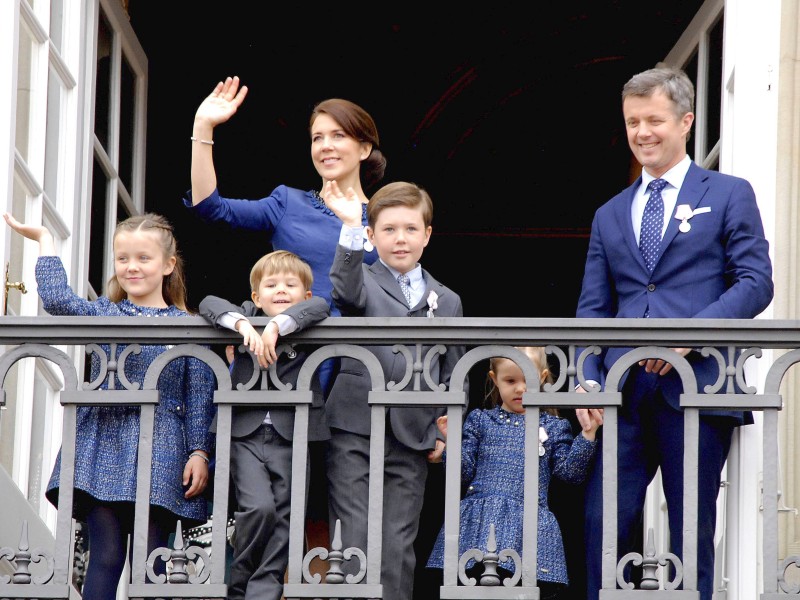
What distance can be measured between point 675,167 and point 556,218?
5534 millimetres

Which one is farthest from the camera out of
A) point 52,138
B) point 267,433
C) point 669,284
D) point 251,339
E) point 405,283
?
point 52,138

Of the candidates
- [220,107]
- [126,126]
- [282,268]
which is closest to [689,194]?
[282,268]

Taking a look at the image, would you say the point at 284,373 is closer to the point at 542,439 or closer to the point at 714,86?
the point at 542,439

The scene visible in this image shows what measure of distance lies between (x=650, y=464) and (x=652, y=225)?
2.44ft

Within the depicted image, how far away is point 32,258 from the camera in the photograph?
5.93 m

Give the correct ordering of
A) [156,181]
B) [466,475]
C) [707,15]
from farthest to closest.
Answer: [156,181]
[707,15]
[466,475]

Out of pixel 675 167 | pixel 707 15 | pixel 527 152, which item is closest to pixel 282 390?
pixel 675 167

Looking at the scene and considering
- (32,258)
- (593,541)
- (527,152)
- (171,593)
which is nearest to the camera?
(171,593)

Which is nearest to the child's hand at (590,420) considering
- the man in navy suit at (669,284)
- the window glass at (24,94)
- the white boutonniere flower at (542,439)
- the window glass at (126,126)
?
the man in navy suit at (669,284)

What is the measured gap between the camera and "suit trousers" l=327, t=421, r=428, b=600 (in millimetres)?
4996

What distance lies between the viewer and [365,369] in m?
5.14

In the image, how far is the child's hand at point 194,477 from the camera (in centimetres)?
498

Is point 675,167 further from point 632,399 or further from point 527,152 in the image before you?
point 527,152

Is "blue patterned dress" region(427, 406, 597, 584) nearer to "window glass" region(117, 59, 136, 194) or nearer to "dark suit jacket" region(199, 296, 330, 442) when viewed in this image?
"dark suit jacket" region(199, 296, 330, 442)
